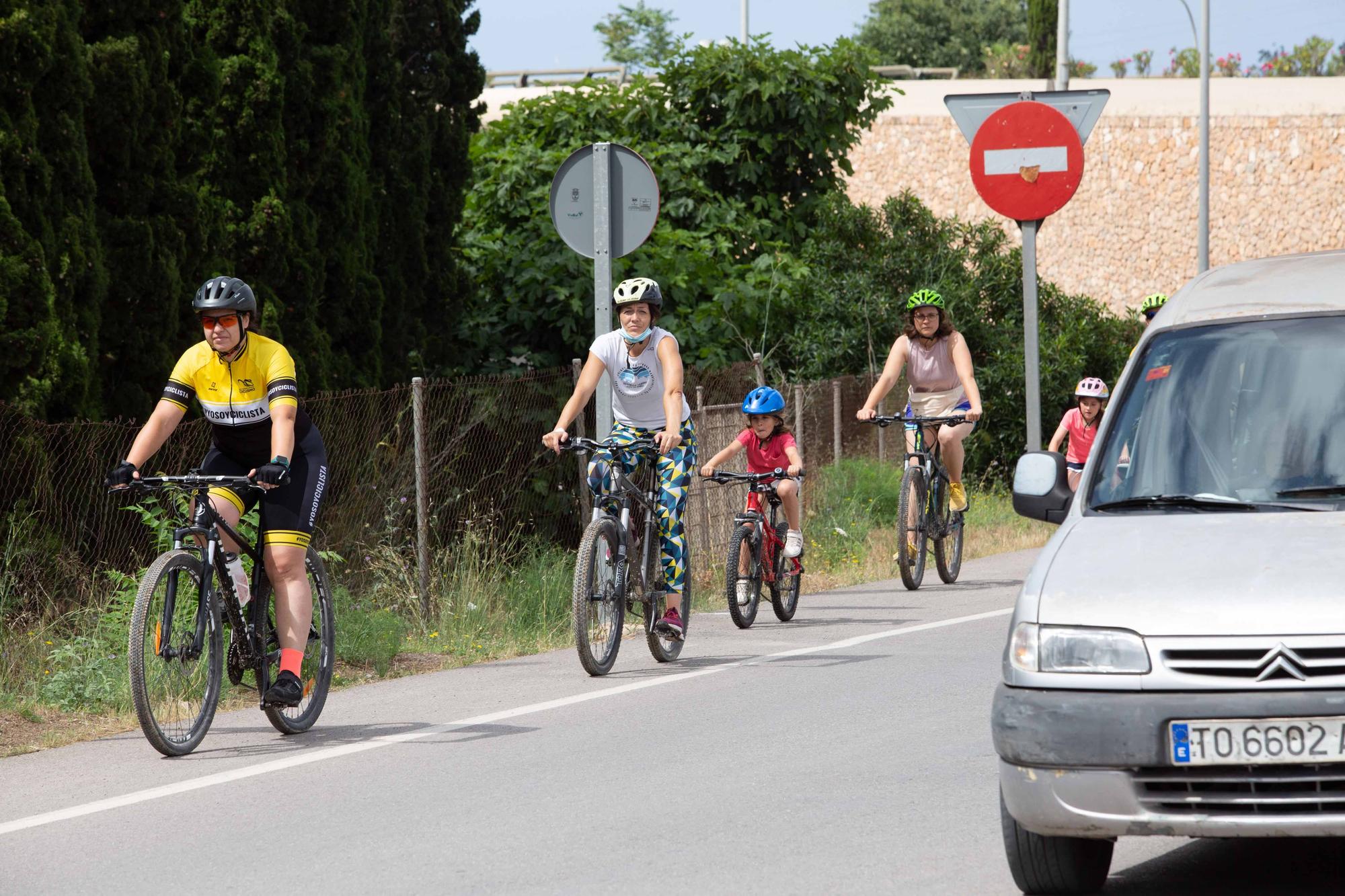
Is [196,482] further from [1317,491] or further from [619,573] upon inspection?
[1317,491]

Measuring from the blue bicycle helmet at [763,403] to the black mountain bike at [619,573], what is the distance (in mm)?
1636

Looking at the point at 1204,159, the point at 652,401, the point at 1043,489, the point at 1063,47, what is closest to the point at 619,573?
the point at 652,401

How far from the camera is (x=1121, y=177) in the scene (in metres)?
41.9

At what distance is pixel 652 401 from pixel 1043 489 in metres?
4.25

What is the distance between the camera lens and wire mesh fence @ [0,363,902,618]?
10.2 metres

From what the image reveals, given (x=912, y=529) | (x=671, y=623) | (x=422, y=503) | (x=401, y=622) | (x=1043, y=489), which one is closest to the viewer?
(x=1043, y=489)

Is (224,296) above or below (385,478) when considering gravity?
above

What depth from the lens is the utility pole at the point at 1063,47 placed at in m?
36.8

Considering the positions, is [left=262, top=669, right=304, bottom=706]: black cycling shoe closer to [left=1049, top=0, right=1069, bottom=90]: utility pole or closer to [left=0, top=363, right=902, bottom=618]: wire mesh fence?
[left=0, top=363, right=902, bottom=618]: wire mesh fence

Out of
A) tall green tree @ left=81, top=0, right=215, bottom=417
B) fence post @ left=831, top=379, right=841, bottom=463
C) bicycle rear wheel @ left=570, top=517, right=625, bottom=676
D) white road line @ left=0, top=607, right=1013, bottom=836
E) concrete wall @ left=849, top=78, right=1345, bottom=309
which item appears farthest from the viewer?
concrete wall @ left=849, top=78, right=1345, bottom=309

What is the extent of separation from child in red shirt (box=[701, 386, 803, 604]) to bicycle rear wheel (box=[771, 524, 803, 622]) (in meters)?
0.05

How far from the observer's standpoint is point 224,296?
739 centimetres

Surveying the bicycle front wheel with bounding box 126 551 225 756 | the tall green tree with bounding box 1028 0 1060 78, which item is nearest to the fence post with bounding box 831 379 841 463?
the bicycle front wheel with bounding box 126 551 225 756

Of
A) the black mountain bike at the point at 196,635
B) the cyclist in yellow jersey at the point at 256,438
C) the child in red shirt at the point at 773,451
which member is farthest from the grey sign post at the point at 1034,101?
the black mountain bike at the point at 196,635
